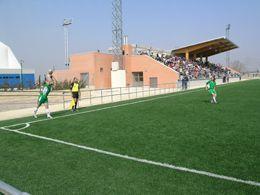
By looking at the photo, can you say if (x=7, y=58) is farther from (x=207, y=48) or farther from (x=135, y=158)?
(x=135, y=158)

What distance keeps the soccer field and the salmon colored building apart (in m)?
35.9

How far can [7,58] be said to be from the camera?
89.9 meters

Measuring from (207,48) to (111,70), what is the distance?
22783 mm

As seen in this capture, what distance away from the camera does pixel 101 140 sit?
28.2 ft

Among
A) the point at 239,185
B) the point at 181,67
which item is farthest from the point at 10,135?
the point at 181,67

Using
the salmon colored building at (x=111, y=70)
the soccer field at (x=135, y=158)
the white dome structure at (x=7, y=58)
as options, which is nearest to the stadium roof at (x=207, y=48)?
the salmon colored building at (x=111, y=70)

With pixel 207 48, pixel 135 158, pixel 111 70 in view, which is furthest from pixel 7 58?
pixel 135 158

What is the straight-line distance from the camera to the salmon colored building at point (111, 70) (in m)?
47.2

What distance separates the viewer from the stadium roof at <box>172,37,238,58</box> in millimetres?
57125

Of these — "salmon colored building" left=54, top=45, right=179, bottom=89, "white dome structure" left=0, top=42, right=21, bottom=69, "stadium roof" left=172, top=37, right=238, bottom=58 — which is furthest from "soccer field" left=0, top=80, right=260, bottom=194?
"white dome structure" left=0, top=42, right=21, bottom=69

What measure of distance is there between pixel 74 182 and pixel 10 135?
18.1 feet

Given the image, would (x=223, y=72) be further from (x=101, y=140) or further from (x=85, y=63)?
(x=101, y=140)

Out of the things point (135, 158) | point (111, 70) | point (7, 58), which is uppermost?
point (7, 58)

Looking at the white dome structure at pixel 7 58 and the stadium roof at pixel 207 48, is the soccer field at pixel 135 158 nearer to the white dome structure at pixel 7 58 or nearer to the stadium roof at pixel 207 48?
the stadium roof at pixel 207 48
